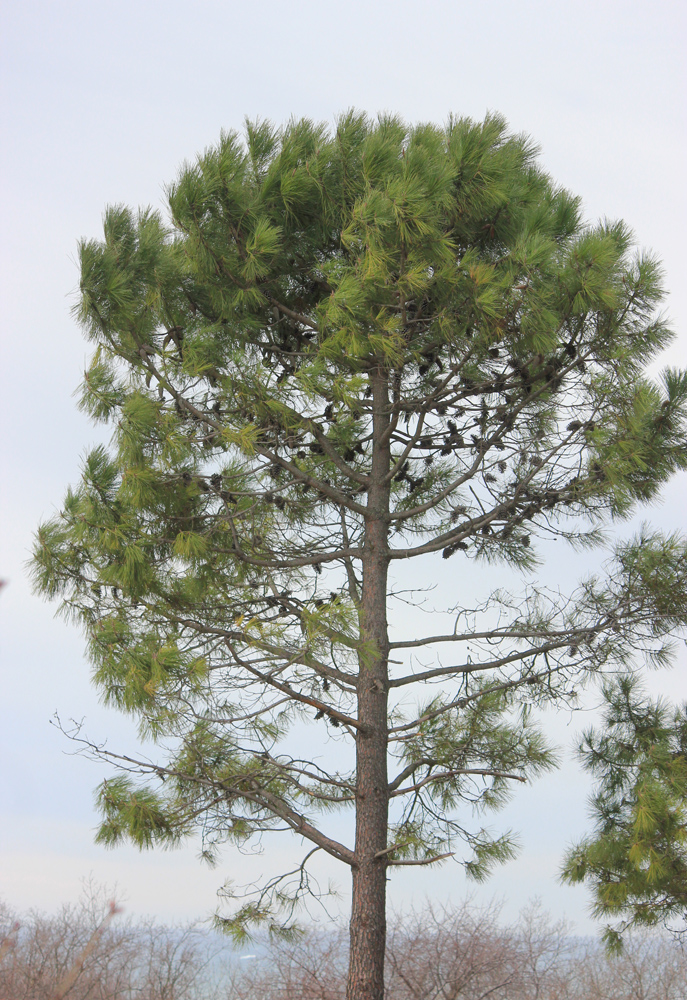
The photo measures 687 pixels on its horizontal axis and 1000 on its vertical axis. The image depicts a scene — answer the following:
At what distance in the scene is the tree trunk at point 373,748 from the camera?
3.91 m

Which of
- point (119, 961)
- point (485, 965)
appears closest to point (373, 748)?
point (485, 965)

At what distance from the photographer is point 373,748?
4207 mm

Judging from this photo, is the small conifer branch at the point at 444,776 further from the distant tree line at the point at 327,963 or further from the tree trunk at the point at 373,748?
the distant tree line at the point at 327,963

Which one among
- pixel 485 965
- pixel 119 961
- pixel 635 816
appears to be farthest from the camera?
pixel 119 961

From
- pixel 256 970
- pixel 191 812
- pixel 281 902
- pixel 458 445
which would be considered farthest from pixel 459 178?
pixel 256 970

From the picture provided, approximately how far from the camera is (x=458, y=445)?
14.8 ft

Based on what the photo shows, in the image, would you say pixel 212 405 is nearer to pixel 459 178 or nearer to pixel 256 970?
pixel 459 178

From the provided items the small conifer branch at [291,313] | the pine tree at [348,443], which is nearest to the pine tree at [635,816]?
the pine tree at [348,443]

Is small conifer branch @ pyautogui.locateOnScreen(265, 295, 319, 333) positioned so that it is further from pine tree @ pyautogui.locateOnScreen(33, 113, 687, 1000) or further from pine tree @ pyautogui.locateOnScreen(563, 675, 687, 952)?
pine tree @ pyautogui.locateOnScreen(563, 675, 687, 952)

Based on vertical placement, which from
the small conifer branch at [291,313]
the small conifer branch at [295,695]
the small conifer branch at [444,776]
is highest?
the small conifer branch at [291,313]

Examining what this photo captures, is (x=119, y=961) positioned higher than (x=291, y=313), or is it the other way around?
(x=291, y=313)

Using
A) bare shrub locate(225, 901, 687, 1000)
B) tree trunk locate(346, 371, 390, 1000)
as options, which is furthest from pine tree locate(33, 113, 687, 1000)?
bare shrub locate(225, 901, 687, 1000)

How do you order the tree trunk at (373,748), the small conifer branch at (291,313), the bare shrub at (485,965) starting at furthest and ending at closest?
the bare shrub at (485,965) → the small conifer branch at (291,313) → the tree trunk at (373,748)

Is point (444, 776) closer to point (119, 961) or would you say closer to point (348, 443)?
point (348, 443)
